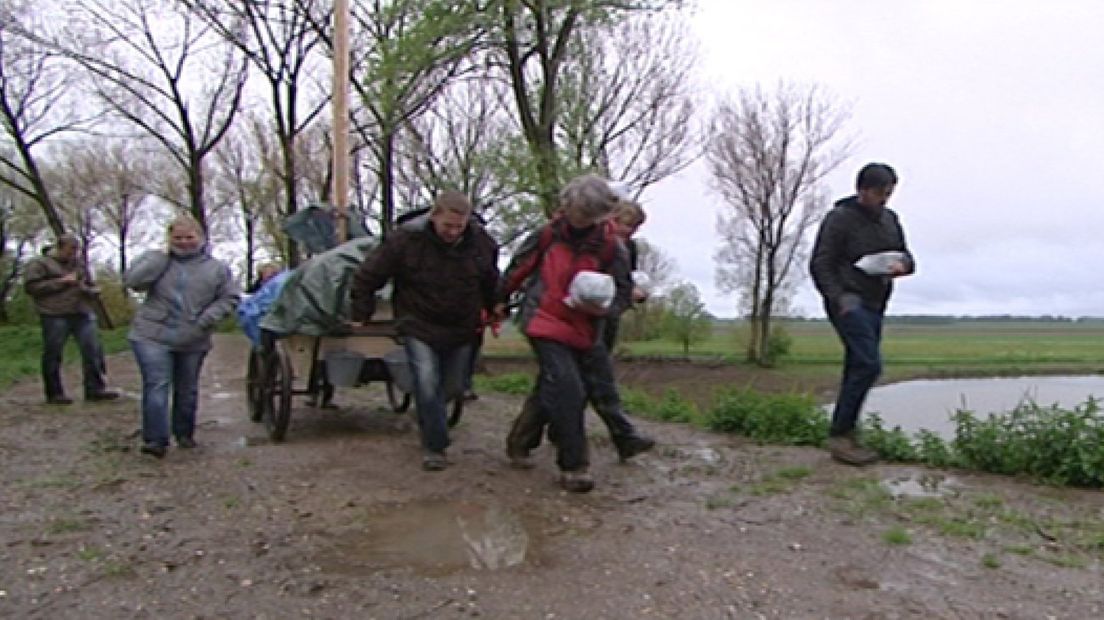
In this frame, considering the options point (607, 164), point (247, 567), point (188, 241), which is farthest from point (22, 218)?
point (247, 567)

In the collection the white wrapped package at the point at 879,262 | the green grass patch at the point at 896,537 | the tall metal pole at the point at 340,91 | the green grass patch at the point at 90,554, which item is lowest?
the green grass patch at the point at 90,554

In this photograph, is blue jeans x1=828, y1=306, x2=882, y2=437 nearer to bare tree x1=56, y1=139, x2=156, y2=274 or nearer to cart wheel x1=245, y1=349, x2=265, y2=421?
cart wheel x1=245, y1=349, x2=265, y2=421

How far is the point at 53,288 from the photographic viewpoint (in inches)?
337

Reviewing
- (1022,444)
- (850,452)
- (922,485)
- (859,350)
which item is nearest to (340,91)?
(859,350)

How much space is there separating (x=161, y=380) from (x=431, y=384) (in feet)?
6.40

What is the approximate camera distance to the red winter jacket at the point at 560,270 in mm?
4844

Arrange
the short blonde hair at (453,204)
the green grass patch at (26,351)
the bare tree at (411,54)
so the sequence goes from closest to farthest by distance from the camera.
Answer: the short blonde hair at (453,204) < the green grass patch at (26,351) < the bare tree at (411,54)

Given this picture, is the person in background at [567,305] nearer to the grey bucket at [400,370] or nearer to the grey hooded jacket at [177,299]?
the grey bucket at [400,370]

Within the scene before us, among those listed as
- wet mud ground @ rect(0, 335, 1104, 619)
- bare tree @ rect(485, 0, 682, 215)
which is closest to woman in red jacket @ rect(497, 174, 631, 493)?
wet mud ground @ rect(0, 335, 1104, 619)

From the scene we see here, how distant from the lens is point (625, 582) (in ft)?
11.3

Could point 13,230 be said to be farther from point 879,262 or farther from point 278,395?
point 879,262

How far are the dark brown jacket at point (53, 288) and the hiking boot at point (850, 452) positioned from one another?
730 centimetres

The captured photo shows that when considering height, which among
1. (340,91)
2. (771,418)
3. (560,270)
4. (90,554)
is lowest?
(90,554)

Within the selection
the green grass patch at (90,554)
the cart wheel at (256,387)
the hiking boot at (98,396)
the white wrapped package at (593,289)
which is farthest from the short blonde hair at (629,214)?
the hiking boot at (98,396)
